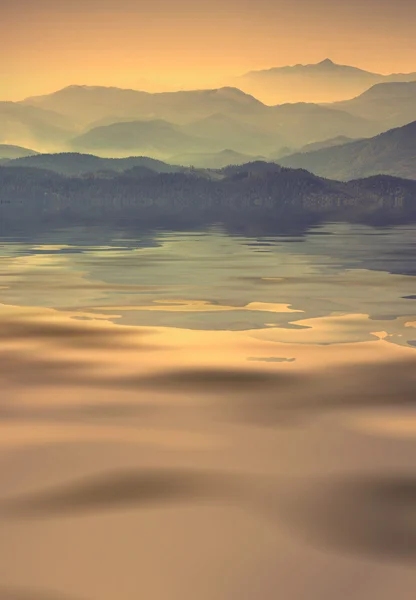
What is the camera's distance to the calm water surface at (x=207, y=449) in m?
12.5

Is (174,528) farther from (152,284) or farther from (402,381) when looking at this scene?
(152,284)

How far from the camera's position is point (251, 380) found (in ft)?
76.0

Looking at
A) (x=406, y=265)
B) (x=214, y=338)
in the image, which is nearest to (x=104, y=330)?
(x=214, y=338)

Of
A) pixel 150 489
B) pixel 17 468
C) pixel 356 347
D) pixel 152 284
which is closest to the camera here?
pixel 150 489

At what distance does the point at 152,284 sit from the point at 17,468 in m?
29.1

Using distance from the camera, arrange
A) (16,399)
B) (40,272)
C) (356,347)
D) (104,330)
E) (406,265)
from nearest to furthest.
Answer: (16,399) → (356,347) → (104,330) → (40,272) → (406,265)

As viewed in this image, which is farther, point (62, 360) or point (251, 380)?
point (62, 360)

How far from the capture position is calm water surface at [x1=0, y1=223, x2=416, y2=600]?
41.0ft

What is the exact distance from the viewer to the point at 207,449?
688 inches

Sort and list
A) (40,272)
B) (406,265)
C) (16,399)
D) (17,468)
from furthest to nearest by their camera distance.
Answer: (406,265)
(40,272)
(16,399)
(17,468)

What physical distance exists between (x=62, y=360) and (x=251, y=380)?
474 cm

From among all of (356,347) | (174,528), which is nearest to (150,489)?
(174,528)

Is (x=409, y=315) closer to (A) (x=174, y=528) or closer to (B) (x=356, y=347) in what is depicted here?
(B) (x=356, y=347)

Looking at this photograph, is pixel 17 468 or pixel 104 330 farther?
pixel 104 330
